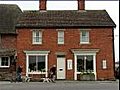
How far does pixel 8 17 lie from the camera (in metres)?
48.0

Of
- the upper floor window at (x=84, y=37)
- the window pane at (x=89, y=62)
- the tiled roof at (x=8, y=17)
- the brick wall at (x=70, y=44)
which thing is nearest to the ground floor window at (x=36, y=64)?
the brick wall at (x=70, y=44)

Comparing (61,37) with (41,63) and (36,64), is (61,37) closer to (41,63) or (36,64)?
(41,63)

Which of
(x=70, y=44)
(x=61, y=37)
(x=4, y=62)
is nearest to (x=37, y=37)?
(x=61, y=37)

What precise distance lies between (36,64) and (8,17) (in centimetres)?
1213

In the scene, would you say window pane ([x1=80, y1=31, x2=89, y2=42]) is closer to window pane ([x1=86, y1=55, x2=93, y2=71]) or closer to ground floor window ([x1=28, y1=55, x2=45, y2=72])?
window pane ([x1=86, y1=55, x2=93, y2=71])

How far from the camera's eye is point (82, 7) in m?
41.9

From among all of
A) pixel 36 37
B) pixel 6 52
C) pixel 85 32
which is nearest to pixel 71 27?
pixel 85 32

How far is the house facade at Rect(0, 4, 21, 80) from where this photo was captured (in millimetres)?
41622

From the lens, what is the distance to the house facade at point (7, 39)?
1639 inches

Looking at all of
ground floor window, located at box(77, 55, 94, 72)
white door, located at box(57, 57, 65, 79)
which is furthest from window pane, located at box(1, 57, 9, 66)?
ground floor window, located at box(77, 55, 94, 72)

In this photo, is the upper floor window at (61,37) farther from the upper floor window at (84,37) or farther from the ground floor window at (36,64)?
the ground floor window at (36,64)

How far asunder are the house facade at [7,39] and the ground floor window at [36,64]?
290cm

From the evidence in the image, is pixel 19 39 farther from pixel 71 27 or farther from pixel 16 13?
pixel 16 13

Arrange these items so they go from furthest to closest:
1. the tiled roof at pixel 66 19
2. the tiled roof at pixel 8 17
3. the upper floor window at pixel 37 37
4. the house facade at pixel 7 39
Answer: the tiled roof at pixel 8 17
the house facade at pixel 7 39
the tiled roof at pixel 66 19
the upper floor window at pixel 37 37
